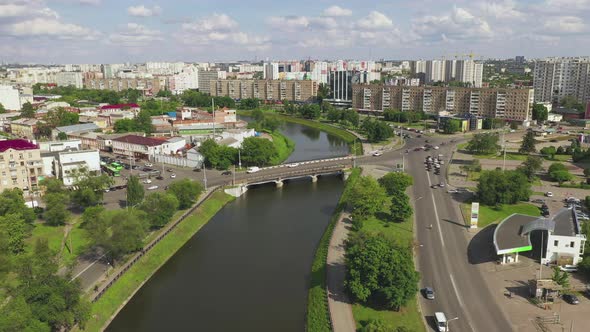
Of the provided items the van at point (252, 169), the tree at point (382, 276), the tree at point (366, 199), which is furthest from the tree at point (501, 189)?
the van at point (252, 169)

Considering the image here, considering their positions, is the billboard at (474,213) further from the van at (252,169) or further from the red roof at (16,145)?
the red roof at (16,145)

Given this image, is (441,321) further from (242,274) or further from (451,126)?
(451,126)

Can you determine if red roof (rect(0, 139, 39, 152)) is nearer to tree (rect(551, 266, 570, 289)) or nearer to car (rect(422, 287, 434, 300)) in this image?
car (rect(422, 287, 434, 300))

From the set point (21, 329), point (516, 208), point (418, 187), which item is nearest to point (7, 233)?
point (21, 329)

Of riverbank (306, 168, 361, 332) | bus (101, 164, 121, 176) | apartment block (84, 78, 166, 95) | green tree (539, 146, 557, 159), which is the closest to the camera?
riverbank (306, 168, 361, 332)

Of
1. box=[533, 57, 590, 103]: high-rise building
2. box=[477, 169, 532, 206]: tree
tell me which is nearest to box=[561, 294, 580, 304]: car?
box=[477, 169, 532, 206]: tree
